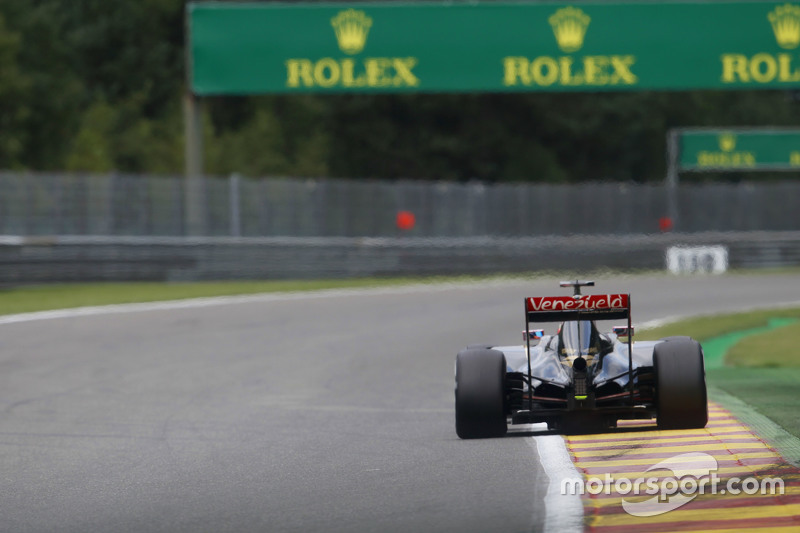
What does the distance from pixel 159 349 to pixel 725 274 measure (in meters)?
19.9

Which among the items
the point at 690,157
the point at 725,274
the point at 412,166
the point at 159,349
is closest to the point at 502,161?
the point at 412,166

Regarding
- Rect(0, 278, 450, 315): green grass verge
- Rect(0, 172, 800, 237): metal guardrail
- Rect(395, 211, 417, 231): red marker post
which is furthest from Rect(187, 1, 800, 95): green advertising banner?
Rect(395, 211, 417, 231): red marker post

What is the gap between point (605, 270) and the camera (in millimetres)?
32188

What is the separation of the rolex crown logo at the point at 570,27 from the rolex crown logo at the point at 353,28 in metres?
3.35

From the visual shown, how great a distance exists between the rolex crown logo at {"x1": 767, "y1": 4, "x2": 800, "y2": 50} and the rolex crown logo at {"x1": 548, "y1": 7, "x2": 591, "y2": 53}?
344 centimetres

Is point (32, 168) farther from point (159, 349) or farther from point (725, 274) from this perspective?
point (159, 349)

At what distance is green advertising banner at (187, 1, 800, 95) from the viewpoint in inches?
1083

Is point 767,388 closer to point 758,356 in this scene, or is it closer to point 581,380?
point 758,356

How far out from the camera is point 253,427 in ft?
35.1

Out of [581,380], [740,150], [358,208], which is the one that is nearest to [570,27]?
[358,208]

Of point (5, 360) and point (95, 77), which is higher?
point (95, 77)

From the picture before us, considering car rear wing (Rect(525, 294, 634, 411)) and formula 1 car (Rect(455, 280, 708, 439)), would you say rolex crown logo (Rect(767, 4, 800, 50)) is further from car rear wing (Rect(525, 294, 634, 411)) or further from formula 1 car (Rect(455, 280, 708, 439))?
car rear wing (Rect(525, 294, 634, 411))

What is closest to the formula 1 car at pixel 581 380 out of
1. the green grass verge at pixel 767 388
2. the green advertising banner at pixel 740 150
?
the green grass verge at pixel 767 388

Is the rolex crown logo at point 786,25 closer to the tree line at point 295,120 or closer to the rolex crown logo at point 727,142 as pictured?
the rolex crown logo at point 727,142
